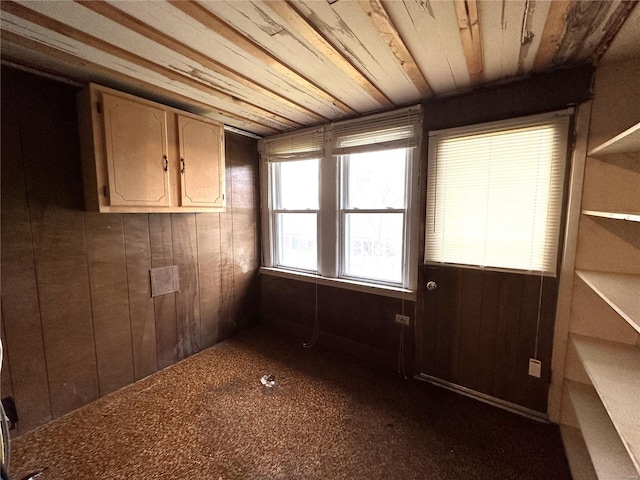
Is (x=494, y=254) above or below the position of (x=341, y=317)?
above

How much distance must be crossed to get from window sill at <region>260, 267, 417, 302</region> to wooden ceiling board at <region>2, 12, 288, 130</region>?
1733 mm

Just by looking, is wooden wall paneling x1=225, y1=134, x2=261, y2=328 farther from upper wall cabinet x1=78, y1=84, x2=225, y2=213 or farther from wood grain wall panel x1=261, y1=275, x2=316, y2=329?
upper wall cabinet x1=78, y1=84, x2=225, y2=213

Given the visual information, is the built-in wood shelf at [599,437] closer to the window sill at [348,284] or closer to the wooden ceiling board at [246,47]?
the window sill at [348,284]

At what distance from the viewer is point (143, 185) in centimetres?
192

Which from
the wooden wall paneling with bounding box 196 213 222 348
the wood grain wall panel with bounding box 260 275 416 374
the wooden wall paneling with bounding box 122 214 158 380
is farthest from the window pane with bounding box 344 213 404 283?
the wooden wall paneling with bounding box 122 214 158 380

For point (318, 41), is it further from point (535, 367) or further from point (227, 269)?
point (535, 367)

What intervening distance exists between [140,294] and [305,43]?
2218 millimetres

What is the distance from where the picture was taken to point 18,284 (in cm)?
165

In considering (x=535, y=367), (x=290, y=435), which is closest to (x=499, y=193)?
(x=535, y=367)

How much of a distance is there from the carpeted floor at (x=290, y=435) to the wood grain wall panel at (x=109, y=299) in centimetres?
21

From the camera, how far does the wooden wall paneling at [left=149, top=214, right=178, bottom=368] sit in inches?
91.0

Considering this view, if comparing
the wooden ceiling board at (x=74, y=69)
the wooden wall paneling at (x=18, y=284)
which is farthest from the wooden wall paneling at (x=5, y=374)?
the wooden ceiling board at (x=74, y=69)

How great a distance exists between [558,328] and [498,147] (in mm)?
1240

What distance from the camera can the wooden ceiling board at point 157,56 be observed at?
1167 mm
